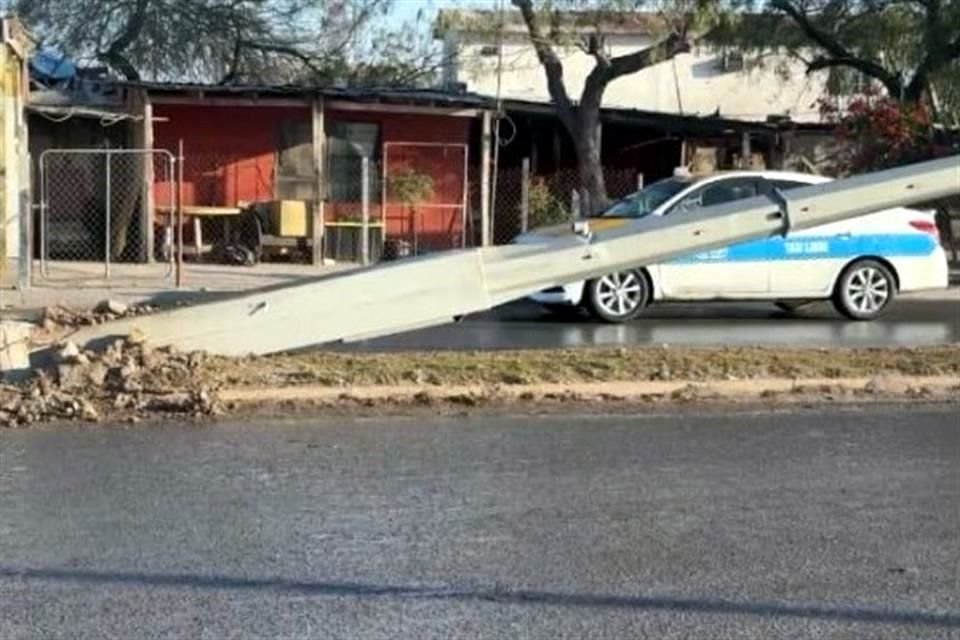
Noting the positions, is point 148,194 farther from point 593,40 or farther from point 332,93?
point 593,40

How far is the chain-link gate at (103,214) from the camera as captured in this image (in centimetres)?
2459

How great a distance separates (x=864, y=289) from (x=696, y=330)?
2.59 m

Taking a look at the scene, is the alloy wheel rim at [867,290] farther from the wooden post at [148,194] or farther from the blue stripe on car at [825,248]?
the wooden post at [148,194]

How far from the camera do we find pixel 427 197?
2742 centimetres

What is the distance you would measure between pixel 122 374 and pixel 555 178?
21.0 m

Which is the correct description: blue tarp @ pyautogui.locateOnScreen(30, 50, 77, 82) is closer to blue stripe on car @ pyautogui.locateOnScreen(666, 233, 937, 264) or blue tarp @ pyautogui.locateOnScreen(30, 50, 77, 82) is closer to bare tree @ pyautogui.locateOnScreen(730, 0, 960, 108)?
bare tree @ pyautogui.locateOnScreen(730, 0, 960, 108)

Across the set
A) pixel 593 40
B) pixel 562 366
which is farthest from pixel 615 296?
pixel 593 40

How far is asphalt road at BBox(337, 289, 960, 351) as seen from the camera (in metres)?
15.1

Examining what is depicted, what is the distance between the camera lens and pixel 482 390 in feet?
36.1

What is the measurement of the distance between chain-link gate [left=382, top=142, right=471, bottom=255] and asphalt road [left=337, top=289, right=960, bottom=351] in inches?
316

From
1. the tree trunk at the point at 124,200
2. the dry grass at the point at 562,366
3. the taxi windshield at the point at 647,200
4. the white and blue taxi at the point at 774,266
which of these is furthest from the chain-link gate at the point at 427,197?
the dry grass at the point at 562,366

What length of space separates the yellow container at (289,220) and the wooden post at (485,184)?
10.2 feet

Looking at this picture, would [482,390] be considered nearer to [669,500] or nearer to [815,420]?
[815,420]

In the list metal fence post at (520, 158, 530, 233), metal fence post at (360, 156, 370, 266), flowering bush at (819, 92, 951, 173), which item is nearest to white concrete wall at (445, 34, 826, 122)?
metal fence post at (520, 158, 530, 233)
